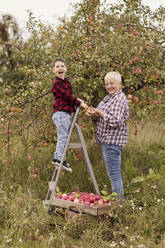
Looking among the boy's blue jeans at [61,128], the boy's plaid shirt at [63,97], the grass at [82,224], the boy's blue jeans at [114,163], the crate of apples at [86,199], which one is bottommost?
the grass at [82,224]

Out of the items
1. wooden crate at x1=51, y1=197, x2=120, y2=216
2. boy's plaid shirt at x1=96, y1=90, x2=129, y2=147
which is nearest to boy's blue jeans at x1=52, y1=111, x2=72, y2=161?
boy's plaid shirt at x1=96, y1=90, x2=129, y2=147

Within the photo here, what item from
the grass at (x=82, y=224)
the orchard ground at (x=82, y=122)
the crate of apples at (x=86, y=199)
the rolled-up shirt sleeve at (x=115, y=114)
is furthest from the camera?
the rolled-up shirt sleeve at (x=115, y=114)

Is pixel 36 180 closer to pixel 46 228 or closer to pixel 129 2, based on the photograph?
pixel 46 228

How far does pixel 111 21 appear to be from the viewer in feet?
16.4

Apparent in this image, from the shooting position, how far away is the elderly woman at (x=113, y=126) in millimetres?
3434

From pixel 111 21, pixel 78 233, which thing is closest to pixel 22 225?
pixel 78 233

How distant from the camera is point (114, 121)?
3398 millimetres

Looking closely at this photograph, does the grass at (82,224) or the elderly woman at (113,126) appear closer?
the grass at (82,224)

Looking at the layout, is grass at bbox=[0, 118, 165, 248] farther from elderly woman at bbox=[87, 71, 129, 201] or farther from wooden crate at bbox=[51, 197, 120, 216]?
elderly woman at bbox=[87, 71, 129, 201]

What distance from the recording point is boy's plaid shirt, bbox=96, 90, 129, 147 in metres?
3.42

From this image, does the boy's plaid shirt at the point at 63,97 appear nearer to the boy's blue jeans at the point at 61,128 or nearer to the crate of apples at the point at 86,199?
the boy's blue jeans at the point at 61,128

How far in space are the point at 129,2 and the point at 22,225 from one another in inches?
137

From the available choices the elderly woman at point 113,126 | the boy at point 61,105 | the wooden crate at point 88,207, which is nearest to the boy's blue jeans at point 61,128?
the boy at point 61,105

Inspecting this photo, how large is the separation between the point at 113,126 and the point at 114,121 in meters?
0.06
